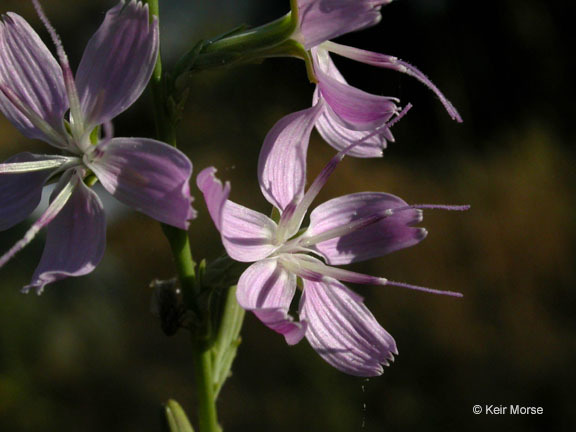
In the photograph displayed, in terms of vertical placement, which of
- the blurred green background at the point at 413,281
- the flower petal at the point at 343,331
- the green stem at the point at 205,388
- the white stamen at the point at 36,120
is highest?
the white stamen at the point at 36,120

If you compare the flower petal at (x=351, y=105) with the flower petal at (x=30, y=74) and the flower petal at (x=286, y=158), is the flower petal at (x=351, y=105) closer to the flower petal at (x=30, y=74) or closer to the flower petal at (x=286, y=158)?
the flower petal at (x=286, y=158)

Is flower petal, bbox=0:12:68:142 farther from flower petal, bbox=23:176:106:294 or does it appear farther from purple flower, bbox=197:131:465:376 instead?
purple flower, bbox=197:131:465:376

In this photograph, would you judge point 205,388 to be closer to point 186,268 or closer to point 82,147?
point 186,268

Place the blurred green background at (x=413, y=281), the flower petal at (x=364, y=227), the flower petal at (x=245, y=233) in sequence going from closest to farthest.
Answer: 1. the flower petal at (x=245, y=233)
2. the flower petal at (x=364, y=227)
3. the blurred green background at (x=413, y=281)

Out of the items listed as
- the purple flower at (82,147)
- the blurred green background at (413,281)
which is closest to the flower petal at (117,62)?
the purple flower at (82,147)

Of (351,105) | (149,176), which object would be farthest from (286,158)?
(149,176)

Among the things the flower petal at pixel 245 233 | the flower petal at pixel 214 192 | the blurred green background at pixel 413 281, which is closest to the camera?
the flower petal at pixel 214 192

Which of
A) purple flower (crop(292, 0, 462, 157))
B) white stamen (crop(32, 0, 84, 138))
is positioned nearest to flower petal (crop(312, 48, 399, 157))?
purple flower (crop(292, 0, 462, 157))

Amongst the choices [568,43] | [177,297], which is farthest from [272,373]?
[568,43]

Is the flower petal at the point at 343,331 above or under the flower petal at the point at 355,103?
under
